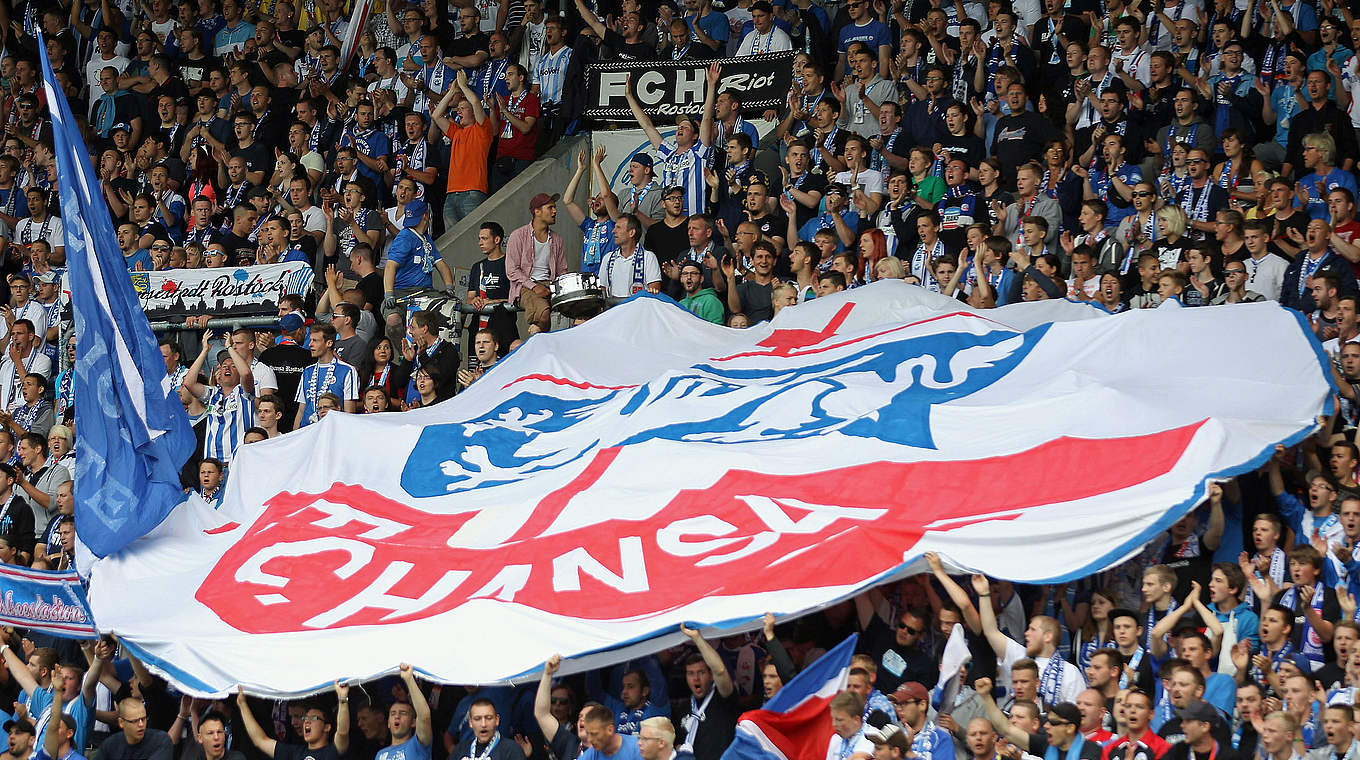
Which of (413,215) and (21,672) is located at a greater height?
(413,215)

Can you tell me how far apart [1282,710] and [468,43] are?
1127 centimetres

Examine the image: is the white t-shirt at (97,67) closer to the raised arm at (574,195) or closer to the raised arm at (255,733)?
the raised arm at (574,195)

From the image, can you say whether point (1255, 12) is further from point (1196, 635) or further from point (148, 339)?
point (148, 339)

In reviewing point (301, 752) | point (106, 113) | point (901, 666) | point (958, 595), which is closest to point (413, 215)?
point (106, 113)

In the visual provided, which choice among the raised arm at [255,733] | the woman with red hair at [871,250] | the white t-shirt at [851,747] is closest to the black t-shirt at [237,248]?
the woman with red hair at [871,250]

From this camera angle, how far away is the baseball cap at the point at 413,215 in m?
15.5

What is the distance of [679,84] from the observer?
52.0ft

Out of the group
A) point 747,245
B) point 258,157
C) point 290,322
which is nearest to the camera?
point 747,245

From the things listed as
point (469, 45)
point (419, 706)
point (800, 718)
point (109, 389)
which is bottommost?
point (419, 706)

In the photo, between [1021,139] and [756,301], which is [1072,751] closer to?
[756,301]

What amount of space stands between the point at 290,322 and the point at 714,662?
6280mm

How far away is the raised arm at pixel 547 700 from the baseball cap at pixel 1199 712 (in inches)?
114

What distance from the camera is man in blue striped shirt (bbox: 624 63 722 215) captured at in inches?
569

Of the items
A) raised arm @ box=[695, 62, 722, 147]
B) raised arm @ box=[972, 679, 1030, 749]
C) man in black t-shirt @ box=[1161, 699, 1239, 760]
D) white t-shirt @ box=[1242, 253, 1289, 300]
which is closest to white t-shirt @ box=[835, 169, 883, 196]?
raised arm @ box=[695, 62, 722, 147]
